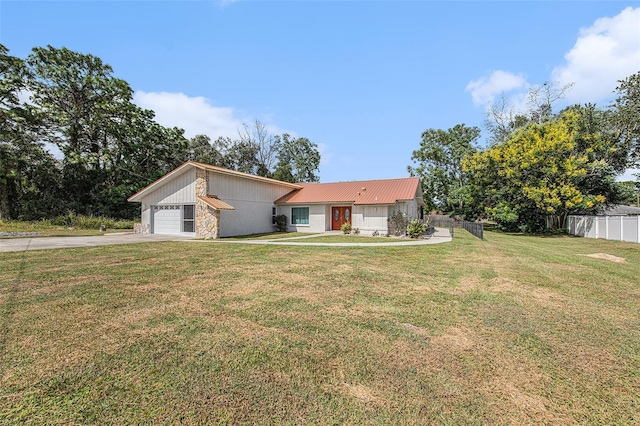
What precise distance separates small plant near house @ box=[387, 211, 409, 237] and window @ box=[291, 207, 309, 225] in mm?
6630

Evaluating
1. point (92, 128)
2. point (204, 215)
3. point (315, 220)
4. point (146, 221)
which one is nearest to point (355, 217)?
point (315, 220)

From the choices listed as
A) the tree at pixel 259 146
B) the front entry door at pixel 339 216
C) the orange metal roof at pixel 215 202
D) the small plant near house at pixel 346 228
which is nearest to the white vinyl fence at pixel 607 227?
the small plant near house at pixel 346 228

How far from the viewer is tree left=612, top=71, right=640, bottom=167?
24.6 metres

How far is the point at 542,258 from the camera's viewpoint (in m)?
11.1

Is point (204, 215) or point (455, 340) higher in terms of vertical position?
point (204, 215)

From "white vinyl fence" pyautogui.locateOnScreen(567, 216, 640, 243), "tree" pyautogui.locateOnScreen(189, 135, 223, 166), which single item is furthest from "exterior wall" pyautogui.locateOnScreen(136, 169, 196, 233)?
"white vinyl fence" pyautogui.locateOnScreen(567, 216, 640, 243)

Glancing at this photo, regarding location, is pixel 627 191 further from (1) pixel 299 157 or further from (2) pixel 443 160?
(1) pixel 299 157

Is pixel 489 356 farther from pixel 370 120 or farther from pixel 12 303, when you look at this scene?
pixel 370 120

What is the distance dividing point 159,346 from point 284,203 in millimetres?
19683

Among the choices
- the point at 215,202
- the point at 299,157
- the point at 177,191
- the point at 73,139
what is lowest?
the point at 215,202

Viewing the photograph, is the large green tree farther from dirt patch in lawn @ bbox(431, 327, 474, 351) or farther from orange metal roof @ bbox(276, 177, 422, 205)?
dirt patch in lawn @ bbox(431, 327, 474, 351)

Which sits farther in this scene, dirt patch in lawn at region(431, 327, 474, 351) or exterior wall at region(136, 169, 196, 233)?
exterior wall at region(136, 169, 196, 233)

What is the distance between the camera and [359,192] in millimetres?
22078

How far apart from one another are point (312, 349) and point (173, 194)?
1838cm
